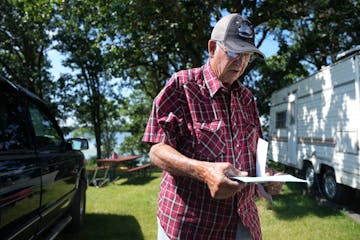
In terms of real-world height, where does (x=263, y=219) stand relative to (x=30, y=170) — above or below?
below

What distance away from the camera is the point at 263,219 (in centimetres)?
578

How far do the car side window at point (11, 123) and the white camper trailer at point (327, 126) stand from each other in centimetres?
567

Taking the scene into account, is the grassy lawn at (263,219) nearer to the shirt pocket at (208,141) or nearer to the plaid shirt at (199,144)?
the plaid shirt at (199,144)

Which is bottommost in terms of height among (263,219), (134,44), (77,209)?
(263,219)

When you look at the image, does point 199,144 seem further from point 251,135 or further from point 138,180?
point 138,180

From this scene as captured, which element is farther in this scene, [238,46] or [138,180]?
[138,180]

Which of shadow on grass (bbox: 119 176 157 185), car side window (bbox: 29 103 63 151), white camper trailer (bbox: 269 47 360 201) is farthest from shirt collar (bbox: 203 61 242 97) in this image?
shadow on grass (bbox: 119 176 157 185)

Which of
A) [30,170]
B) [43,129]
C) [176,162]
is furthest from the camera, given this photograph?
[43,129]

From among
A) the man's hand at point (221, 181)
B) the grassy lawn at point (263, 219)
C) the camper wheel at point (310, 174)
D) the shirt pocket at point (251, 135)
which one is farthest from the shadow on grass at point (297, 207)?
the man's hand at point (221, 181)

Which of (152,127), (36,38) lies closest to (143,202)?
(152,127)

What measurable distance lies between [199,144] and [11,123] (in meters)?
1.81

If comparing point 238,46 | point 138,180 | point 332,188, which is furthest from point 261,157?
point 138,180

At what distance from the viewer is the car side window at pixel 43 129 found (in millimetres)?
3232

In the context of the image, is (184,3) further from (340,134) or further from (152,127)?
(152,127)
